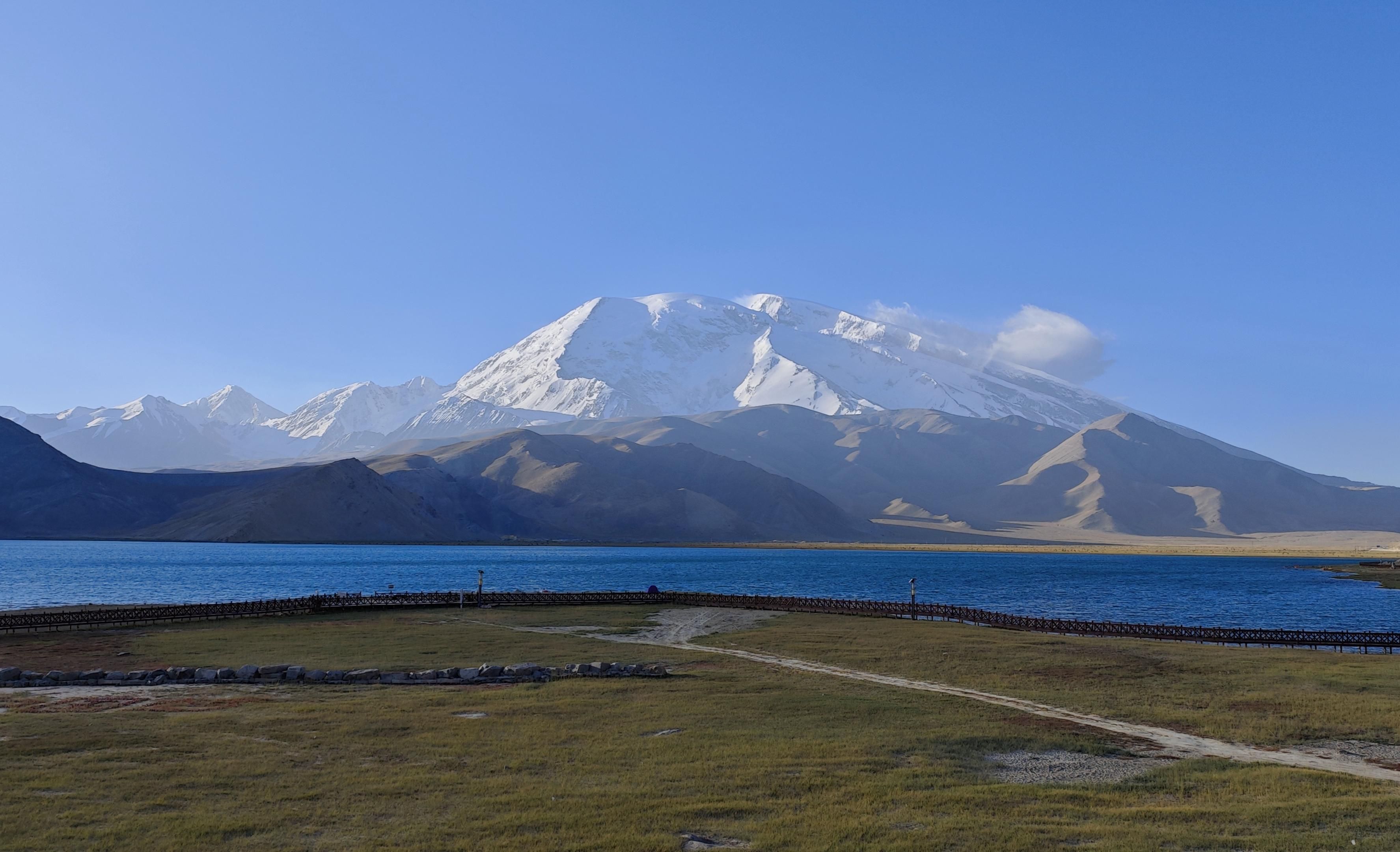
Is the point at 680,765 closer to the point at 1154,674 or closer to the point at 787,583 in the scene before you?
the point at 1154,674

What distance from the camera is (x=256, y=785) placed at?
20203 millimetres

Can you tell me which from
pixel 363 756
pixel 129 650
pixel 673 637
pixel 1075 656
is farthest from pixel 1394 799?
pixel 129 650

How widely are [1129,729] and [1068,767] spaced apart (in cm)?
601

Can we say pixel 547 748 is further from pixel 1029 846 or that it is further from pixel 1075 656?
pixel 1075 656

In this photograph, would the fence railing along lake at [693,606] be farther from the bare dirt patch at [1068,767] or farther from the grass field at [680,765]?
the bare dirt patch at [1068,767]

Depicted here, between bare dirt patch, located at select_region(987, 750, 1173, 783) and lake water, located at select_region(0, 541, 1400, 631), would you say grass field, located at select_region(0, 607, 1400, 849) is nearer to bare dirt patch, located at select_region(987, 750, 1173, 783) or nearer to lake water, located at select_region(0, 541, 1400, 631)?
bare dirt patch, located at select_region(987, 750, 1173, 783)

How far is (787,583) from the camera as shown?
135 meters

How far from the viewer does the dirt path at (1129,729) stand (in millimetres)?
23828

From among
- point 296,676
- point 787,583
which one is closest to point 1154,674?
point 296,676

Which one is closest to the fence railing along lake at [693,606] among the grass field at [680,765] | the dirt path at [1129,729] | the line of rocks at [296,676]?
the grass field at [680,765]

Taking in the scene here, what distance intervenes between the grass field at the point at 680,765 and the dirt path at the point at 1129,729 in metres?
1.07

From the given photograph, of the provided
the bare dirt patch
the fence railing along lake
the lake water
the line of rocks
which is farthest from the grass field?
the lake water

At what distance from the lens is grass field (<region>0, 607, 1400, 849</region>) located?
57.0 ft

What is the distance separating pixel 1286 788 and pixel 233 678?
32.9 meters
